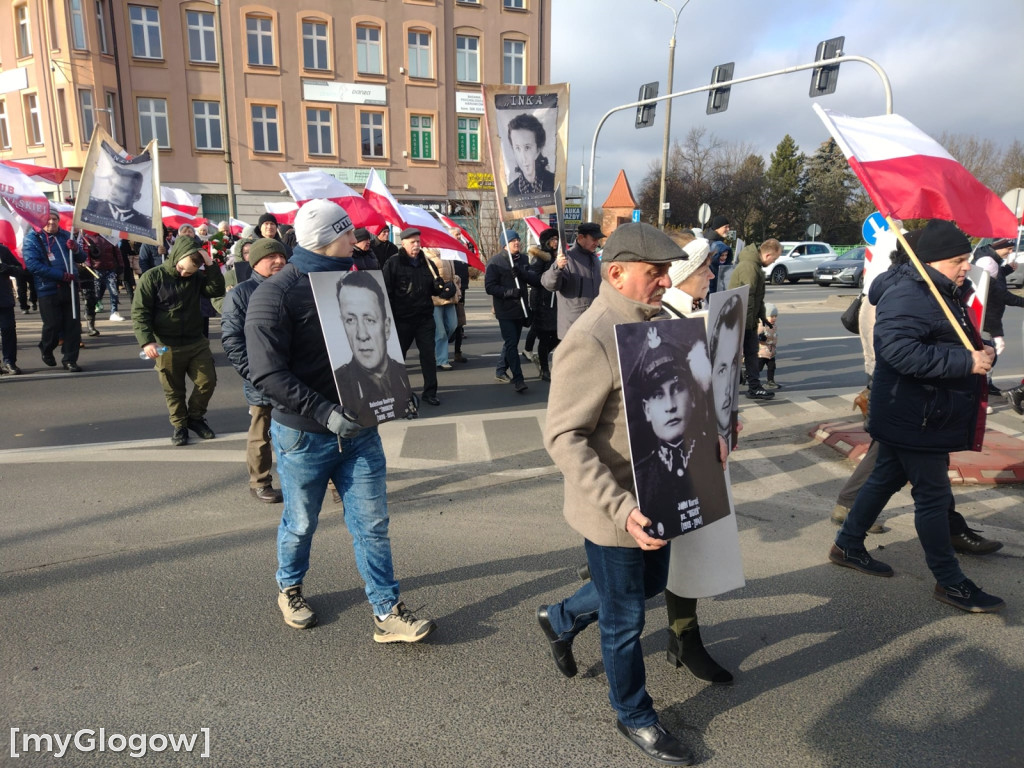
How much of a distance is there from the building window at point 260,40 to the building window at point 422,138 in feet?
22.3

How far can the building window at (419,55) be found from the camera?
33.7 meters

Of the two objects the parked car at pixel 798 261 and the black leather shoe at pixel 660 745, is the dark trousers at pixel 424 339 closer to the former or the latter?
the black leather shoe at pixel 660 745

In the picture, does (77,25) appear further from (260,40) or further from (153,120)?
(260,40)

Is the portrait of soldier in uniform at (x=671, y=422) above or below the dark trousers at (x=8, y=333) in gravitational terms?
above

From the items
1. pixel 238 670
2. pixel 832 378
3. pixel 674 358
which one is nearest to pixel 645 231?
pixel 674 358

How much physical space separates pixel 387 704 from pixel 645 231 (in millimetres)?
2066

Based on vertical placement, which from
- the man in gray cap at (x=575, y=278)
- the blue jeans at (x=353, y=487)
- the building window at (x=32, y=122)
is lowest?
the blue jeans at (x=353, y=487)

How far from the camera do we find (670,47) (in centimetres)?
2461

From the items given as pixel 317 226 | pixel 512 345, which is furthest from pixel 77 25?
pixel 317 226

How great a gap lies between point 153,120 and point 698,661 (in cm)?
3522

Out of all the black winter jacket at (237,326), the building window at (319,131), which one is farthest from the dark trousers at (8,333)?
the building window at (319,131)

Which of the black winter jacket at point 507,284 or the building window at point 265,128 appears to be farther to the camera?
the building window at point 265,128

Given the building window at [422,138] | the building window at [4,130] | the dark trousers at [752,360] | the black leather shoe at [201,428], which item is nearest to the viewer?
the black leather shoe at [201,428]

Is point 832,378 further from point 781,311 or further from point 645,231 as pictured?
point 781,311
